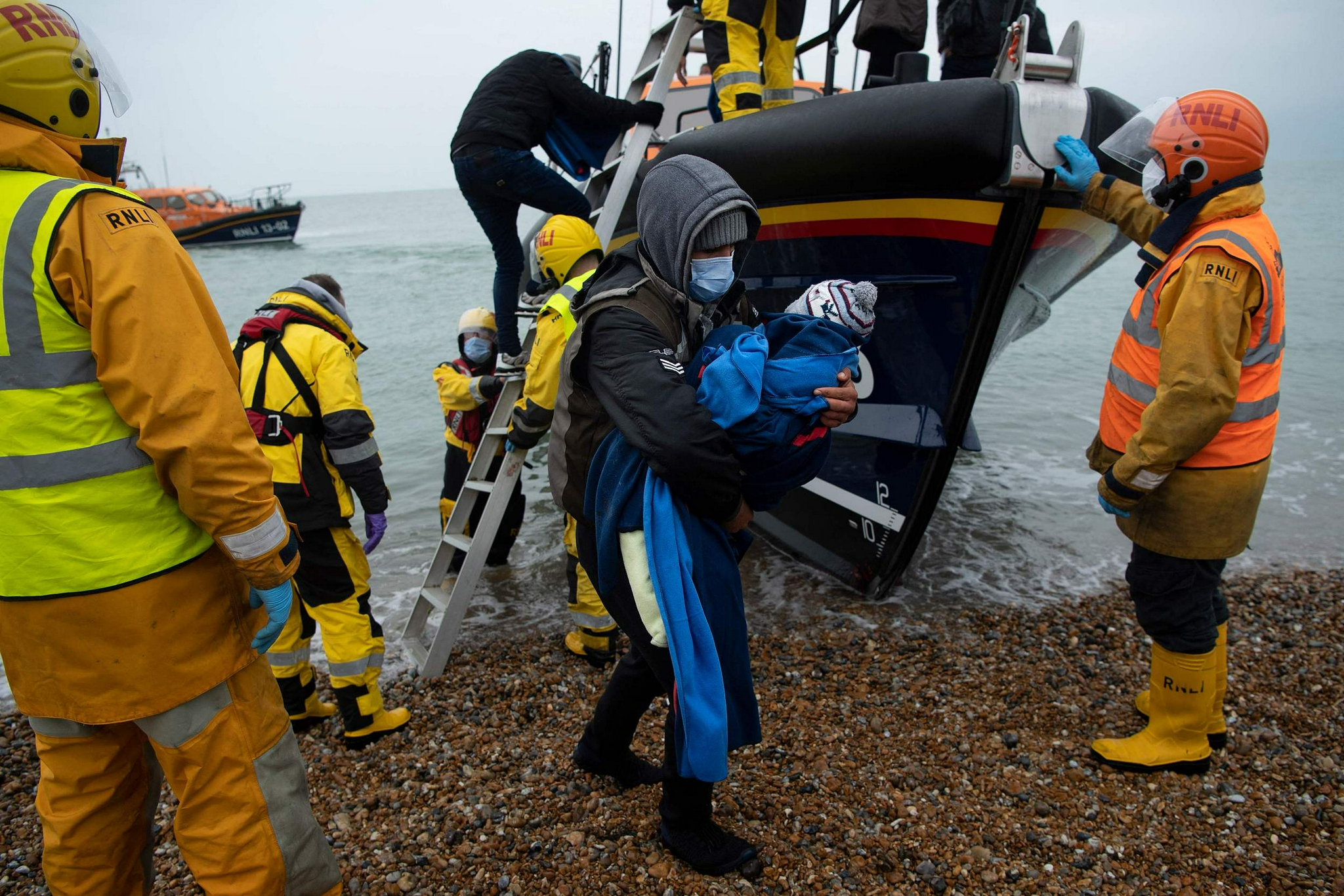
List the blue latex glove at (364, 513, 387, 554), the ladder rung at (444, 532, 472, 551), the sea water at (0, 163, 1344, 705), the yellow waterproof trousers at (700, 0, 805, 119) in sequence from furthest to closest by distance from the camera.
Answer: the sea water at (0, 163, 1344, 705)
the yellow waterproof trousers at (700, 0, 805, 119)
the ladder rung at (444, 532, 472, 551)
the blue latex glove at (364, 513, 387, 554)

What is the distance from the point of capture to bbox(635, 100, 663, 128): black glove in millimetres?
3768

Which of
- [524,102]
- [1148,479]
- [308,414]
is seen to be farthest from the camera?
[524,102]

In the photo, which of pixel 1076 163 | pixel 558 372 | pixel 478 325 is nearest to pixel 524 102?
pixel 478 325

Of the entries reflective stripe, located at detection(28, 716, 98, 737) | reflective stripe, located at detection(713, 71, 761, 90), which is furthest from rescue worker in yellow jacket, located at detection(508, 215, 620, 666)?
reflective stripe, located at detection(28, 716, 98, 737)

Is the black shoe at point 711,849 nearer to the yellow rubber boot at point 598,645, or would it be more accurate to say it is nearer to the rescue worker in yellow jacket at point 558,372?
the rescue worker in yellow jacket at point 558,372

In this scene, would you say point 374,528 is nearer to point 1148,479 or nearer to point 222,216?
point 1148,479

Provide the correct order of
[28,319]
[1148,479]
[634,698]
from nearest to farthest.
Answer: [28,319] < [634,698] < [1148,479]

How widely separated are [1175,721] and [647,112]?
325 centimetres

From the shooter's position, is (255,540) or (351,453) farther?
(351,453)

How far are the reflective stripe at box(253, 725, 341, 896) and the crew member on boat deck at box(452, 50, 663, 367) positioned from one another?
2195 mm

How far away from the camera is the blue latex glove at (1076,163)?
2.62 m

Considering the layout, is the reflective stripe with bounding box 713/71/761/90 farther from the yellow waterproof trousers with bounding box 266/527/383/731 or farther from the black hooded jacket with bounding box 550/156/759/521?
the yellow waterproof trousers with bounding box 266/527/383/731

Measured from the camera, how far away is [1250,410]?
7.50 feet

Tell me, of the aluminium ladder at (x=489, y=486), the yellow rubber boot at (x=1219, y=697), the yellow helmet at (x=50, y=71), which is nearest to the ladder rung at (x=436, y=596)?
the aluminium ladder at (x=489, y=486)
